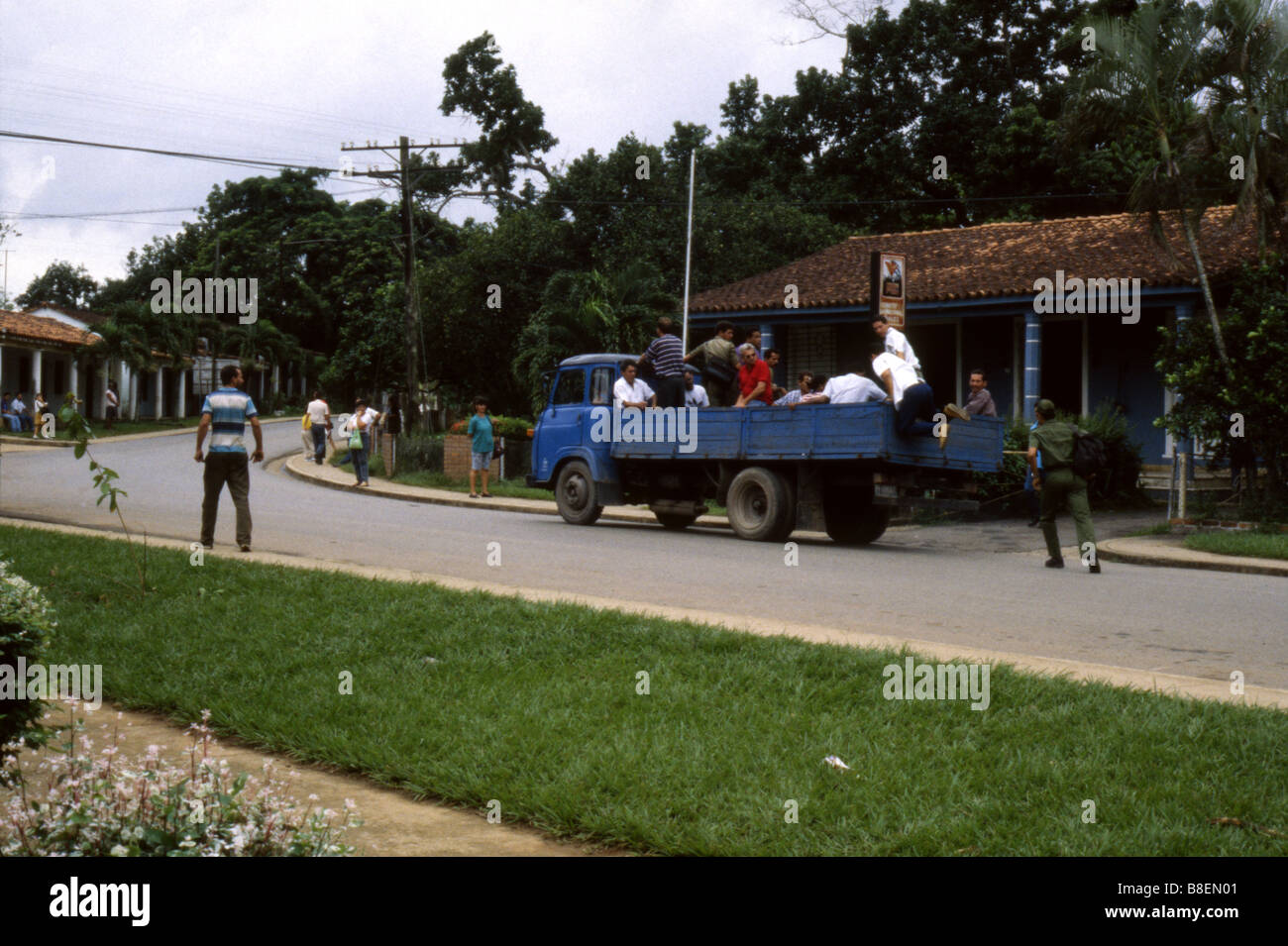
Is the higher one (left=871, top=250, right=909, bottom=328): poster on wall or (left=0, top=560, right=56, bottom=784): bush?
(left=871, top=250, right=909, bottom=328): poster on wall

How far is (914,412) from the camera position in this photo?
45.1ft

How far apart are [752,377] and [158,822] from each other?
42.5 feet

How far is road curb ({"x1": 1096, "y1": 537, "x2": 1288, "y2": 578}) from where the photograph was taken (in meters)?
13.4

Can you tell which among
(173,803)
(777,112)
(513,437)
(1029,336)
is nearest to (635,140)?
(777,112)

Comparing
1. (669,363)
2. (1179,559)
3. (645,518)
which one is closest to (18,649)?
(669,363)

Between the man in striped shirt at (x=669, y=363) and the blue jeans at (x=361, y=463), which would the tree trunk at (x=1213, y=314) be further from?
the blue jeans at (x=361, y=463)

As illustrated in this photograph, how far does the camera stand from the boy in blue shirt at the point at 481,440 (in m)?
23.1

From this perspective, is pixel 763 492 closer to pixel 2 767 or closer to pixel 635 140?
pixel 2 767

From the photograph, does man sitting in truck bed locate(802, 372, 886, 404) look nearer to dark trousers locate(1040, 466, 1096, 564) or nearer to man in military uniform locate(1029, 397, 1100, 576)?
man in military uniform locate(1029, 397, 1100, 576)

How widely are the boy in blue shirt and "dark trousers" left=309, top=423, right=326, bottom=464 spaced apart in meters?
11.2

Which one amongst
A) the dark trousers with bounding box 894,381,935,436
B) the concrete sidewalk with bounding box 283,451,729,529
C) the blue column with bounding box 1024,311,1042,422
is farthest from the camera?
the blue column with bounding box 1024,311,1042,422

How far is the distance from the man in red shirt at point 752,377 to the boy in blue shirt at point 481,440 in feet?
26.0

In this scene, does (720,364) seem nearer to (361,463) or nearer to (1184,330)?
(1184,330)

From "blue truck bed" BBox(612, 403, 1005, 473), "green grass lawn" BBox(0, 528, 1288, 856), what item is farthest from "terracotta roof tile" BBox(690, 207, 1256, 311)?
"green grass lawn" BBox(0, 528, 1288, 856)
